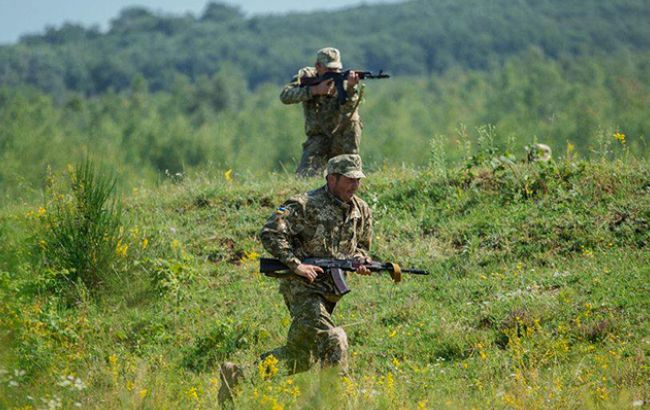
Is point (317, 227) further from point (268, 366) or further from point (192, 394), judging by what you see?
point (192, 394)

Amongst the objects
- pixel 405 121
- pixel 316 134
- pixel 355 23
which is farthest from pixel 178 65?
pixel 316 134

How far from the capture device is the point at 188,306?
34.3 feet

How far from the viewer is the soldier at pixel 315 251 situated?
24.5 ft

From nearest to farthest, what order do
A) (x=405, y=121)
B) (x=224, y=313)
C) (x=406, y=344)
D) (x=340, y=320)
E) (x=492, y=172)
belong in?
(x=406, y=344) < (x=340, y=320) < (x=224, y=313) < (x=492, y=172) < (x=405, y=121)

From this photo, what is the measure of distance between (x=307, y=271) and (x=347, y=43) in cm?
15840

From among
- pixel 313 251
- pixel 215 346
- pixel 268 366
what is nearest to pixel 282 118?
pixel 215 346

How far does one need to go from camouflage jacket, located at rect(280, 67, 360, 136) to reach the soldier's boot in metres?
5.52

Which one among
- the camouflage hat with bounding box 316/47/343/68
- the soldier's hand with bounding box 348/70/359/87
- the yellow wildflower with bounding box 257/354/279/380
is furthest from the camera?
the camouflage hat with bounding box 316/47/343/68

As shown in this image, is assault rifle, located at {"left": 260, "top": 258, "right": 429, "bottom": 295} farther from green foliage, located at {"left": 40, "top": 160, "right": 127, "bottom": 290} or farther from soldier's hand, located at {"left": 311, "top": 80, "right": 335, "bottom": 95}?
soldier's hand, located at {"left": 311, "top": 80, "right": 335, "bottom": 95}

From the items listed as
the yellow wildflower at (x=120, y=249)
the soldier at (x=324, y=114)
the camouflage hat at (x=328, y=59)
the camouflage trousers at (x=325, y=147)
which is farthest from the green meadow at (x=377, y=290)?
the camouflage hat at (x=328, y=59)

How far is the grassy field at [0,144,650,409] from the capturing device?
7492 mm

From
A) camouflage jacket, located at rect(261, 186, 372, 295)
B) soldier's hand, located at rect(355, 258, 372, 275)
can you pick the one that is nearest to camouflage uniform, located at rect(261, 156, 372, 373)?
camouflage jacket, located at rect(261, 186, 372, 295)

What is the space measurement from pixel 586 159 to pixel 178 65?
141736 millimetres

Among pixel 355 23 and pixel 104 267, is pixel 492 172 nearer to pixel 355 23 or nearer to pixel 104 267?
pixel 104 267
